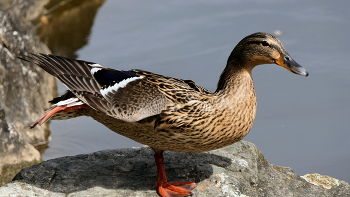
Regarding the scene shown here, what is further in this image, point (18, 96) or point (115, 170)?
point (18, 96)

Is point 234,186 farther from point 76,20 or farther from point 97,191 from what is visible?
point 76,20

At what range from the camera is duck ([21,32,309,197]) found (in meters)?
4.53

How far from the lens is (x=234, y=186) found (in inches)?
190

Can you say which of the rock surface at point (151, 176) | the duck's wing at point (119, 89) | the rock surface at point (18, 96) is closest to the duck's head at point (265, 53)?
the duck's wing at point (119, 89)

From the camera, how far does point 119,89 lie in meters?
4.64

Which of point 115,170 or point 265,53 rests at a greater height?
point 265,53

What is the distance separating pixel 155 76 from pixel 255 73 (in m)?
3.45

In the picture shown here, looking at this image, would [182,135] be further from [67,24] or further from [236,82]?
[67,24]

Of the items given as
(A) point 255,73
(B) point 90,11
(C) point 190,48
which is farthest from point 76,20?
(A) point 255,73

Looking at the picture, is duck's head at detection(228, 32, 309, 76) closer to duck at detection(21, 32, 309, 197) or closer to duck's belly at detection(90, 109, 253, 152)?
duck at detection(21, 32, 309, 197)

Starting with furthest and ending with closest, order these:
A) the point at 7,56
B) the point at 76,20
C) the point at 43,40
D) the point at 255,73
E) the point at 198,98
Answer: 1. the point at 76,20
2. the point at 43,40
3. the point at 255,73
4. the point at 7,56
5. the point at 198,98

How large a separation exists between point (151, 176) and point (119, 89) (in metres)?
0.91

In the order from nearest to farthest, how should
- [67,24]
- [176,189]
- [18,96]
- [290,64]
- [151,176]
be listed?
[290,64]
[176,189]
[151,176]
[18,96]
[67,24]

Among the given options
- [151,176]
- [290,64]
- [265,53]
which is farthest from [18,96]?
[290,64]
